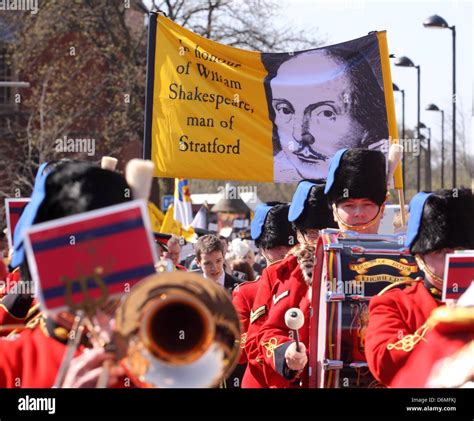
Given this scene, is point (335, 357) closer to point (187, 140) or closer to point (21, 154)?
point (187, 140)

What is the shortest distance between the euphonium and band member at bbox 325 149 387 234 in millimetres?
3072

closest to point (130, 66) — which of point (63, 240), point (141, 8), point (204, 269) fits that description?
point (141, 8)

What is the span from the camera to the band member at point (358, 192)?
589 centimetres

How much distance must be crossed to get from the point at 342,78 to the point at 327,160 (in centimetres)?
79

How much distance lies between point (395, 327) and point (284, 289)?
2189 mm

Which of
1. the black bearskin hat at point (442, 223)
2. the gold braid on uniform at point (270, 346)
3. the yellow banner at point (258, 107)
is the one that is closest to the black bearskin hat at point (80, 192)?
the black bearskin hat at point (442, 223)

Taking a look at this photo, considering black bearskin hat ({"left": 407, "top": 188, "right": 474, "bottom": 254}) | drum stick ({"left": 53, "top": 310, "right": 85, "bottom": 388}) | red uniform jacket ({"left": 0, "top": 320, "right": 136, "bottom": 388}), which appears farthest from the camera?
black bearskin hat ({"left": 407, "top": 188, "right": 474, "bottom": 254})

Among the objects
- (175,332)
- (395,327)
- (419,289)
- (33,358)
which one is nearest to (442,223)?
(419,289)

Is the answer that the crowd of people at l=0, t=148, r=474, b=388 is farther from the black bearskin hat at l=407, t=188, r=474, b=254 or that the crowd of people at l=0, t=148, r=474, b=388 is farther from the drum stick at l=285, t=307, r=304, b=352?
the drum stick at l=285, t=307, r=304, b=352

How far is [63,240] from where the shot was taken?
8.59 feet

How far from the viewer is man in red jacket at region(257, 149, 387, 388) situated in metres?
5.79

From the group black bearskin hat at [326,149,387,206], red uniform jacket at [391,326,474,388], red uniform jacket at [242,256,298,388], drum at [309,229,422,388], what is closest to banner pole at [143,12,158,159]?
red uniform jacket at [242,256,298,388]

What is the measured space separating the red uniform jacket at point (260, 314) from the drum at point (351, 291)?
800mm
